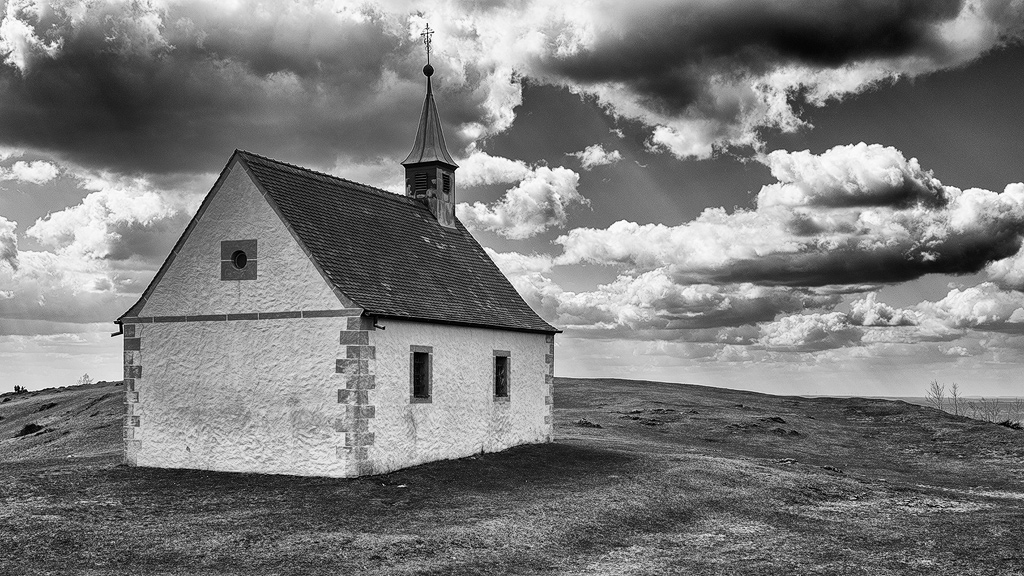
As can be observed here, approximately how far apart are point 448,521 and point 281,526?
10.4ft

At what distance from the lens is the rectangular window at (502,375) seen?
28109mm

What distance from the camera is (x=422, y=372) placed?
24.5 metres

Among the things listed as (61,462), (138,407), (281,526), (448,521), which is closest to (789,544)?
(448,521)

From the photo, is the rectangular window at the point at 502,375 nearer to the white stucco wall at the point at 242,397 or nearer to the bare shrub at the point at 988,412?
the white stucco wall at the point at 242,397

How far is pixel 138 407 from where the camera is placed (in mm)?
24406

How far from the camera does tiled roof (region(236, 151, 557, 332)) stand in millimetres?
23297

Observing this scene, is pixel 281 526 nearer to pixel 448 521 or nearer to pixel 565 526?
pixel 448 521

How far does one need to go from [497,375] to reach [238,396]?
27.4 feet

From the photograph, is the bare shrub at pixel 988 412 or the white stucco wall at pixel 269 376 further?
the bare shrub at pixel 988 412

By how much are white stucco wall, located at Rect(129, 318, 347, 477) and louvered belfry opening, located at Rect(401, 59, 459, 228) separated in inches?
396

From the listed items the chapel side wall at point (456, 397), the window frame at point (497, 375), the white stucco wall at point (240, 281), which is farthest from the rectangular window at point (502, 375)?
the white stucco wall at point (240, 281)

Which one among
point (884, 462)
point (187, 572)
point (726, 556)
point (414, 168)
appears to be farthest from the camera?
point (884, 462)

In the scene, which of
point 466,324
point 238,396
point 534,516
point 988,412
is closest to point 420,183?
point 466,324

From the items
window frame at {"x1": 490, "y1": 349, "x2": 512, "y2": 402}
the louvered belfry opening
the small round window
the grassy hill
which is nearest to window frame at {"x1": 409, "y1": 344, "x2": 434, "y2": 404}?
the grassy hill
